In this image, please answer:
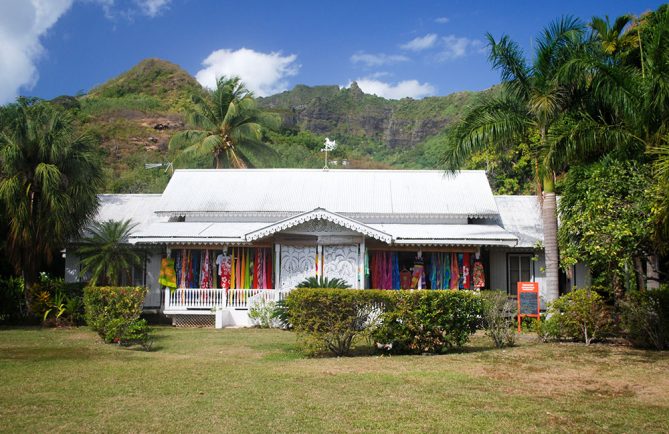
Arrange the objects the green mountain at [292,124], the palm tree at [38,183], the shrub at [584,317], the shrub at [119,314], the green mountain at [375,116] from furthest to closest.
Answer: the green mountain at [375,116], the green mountain at [292,124], the palm tree at [38,183], the shrub at [119,314], the shrub at [584,317]

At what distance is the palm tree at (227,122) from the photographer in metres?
33.5

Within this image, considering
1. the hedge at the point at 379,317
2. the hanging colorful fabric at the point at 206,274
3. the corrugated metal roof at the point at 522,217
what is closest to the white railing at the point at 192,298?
the hanging colorful fabric at the point at 206,274

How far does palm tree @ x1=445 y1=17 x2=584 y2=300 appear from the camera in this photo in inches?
631

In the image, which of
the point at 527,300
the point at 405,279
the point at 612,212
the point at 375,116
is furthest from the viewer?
the point at 375,116

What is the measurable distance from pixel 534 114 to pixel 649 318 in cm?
566

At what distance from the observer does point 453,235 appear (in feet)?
68.5

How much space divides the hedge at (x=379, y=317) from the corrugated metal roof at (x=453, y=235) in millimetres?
7079

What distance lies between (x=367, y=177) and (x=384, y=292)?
13.4m

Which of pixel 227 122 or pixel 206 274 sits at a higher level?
pixel 227 122

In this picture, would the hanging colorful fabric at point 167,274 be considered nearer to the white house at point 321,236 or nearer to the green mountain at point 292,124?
the white house at point 321,236

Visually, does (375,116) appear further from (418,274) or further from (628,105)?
(628,105)

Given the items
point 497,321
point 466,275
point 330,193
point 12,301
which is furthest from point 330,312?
point 12,301

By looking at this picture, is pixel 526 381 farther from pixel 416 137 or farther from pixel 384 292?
pixel 416 137

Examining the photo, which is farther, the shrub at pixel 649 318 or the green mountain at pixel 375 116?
the green mountain at pixel 375 116
